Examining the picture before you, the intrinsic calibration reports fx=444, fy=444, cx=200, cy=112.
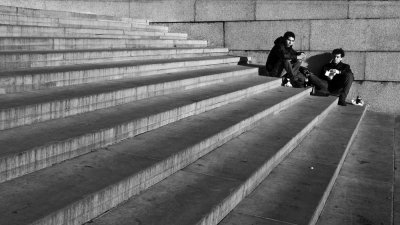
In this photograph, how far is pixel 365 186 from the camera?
537 centimetres

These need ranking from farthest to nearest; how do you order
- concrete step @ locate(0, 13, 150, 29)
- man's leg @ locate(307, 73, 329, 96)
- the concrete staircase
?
1. man's leg @ locate(307, 73, 329, 96)
2. concrete step @ locate(0, 13, 150, 29)
3. the concrete staircase

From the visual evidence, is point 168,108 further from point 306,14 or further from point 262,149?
point 306,14

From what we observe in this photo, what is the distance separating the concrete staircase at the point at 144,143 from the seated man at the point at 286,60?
6.07 ft

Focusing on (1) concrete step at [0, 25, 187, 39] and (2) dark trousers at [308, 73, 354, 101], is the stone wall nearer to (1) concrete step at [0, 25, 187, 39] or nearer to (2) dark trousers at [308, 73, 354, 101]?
(2) dark trousers at [308, 73, 354, 101]

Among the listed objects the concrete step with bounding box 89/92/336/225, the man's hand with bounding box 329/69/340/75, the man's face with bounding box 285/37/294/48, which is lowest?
the concrete step with bounding box 89/92/336/225

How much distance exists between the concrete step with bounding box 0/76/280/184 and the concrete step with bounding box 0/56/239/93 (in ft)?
2.60

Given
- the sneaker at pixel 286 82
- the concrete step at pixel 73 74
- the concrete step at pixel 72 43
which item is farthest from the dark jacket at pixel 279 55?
the concrete step at pixel 73 74

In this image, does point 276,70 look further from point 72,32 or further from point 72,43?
point 72,43

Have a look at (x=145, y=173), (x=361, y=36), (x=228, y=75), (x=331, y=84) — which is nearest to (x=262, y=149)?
(x=145, y=173)

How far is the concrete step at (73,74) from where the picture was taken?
4936 mm

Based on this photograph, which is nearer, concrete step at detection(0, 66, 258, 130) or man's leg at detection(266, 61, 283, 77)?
concrete step at detection(0, 66, 258, 130)

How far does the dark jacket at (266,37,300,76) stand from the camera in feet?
33.1

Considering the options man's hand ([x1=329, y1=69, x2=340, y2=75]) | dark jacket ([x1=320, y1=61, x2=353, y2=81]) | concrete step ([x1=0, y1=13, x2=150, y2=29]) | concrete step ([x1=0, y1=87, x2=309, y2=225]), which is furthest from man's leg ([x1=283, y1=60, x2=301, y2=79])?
concrete step ([x1=0, y1=87, x2=309, y2=225])

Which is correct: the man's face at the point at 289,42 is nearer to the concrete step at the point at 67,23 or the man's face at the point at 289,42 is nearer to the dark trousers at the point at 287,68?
the dark trousers at the point at 287,68
